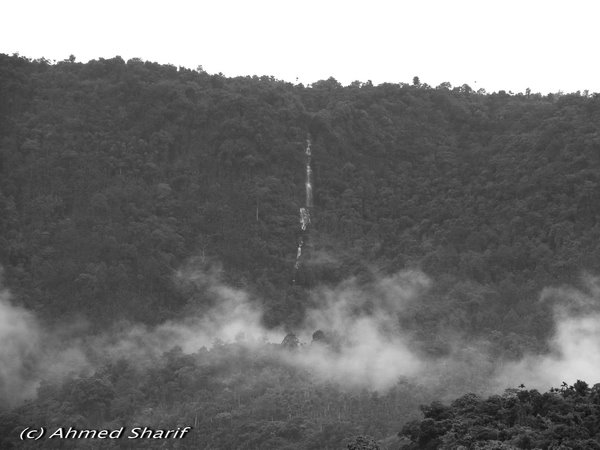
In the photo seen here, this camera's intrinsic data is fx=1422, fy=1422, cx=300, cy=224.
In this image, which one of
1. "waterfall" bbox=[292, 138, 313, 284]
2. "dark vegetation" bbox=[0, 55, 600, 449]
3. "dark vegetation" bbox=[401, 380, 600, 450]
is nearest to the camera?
"dark vegetation" bbox=[401, 380, 600, 450]

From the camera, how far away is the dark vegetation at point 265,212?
230 ft

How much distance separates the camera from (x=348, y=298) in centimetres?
8238

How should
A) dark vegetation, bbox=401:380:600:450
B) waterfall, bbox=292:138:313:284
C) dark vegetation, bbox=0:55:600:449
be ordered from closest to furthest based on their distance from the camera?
dark vegetation, bbox=401:380:600:450 → dark vegetation, bbox=0:55:600:449 → waterfall, bbox=292:138:313:284

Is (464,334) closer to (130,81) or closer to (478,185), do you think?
(478,185)

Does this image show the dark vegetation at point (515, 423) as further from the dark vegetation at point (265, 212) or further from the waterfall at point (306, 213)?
the waterfall at point (306, 213)

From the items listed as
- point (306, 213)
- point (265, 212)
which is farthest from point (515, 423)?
point (306, 213)

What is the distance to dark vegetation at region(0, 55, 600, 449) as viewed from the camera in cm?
7019

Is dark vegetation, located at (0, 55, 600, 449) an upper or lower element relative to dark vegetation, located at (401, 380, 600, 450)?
upper

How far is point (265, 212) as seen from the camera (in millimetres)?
88562

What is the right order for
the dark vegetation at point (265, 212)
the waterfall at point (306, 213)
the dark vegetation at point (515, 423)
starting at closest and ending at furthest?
the dark vegetation at point (515, 423) < the dark vegetation at point (265, 212) < the waterfall at point (306, 213)

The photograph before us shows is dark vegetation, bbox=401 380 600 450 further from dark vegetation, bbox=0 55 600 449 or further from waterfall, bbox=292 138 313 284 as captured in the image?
waterfall, bbox=292 138 313 284

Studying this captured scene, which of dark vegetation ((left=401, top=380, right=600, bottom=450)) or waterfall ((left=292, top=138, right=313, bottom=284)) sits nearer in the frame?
dark vegetation ((left=401, top=380, right=600, bottom=450))

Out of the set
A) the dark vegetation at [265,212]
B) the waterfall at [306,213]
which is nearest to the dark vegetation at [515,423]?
the dark vegetation at [265,212]

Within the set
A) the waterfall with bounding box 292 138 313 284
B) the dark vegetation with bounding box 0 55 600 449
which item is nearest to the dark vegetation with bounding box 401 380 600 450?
the dark vegetation with bounding box 0 55 600 449
